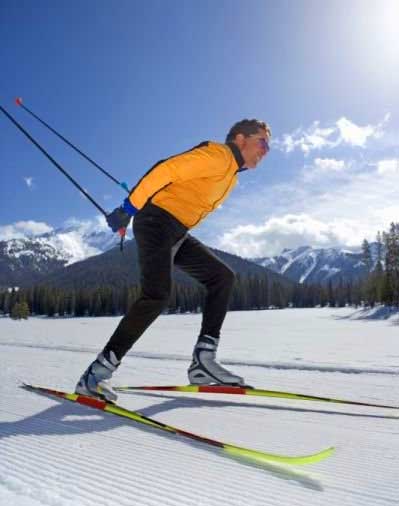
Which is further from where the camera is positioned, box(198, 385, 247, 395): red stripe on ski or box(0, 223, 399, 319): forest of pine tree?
box(0, 223, 399, 319): forest of pine tree

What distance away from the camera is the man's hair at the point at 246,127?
12.7 feet

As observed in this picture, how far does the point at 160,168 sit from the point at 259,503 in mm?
2558

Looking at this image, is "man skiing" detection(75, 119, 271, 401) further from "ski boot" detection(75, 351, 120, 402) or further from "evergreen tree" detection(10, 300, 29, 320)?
"evergreen tree" detection(10, 300, 29, 320)

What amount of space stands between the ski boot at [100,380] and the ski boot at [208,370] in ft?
2.60

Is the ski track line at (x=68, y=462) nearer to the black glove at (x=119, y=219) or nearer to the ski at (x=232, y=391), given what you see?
the ski at (x=232, y=391)

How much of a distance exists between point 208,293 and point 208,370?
707mm

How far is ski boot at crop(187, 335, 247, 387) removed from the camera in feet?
12.0

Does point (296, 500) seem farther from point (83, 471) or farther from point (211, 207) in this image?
point (211, 207)

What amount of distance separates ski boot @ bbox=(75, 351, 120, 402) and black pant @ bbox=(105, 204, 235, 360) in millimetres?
68

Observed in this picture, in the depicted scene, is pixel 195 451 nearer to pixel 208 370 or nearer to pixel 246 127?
pixel 208 370

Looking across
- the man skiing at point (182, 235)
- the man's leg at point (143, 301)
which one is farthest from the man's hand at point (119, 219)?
the man's leg at point (143, 301)

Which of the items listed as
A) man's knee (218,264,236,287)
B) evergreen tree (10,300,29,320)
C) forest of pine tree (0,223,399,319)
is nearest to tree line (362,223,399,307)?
forest of pine tree (0,223,399,319)

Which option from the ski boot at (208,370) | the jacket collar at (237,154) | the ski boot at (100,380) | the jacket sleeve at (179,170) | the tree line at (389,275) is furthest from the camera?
the tree line at (389,275)

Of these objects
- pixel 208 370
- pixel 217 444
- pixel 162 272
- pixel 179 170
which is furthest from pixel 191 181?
pixel 217 444
